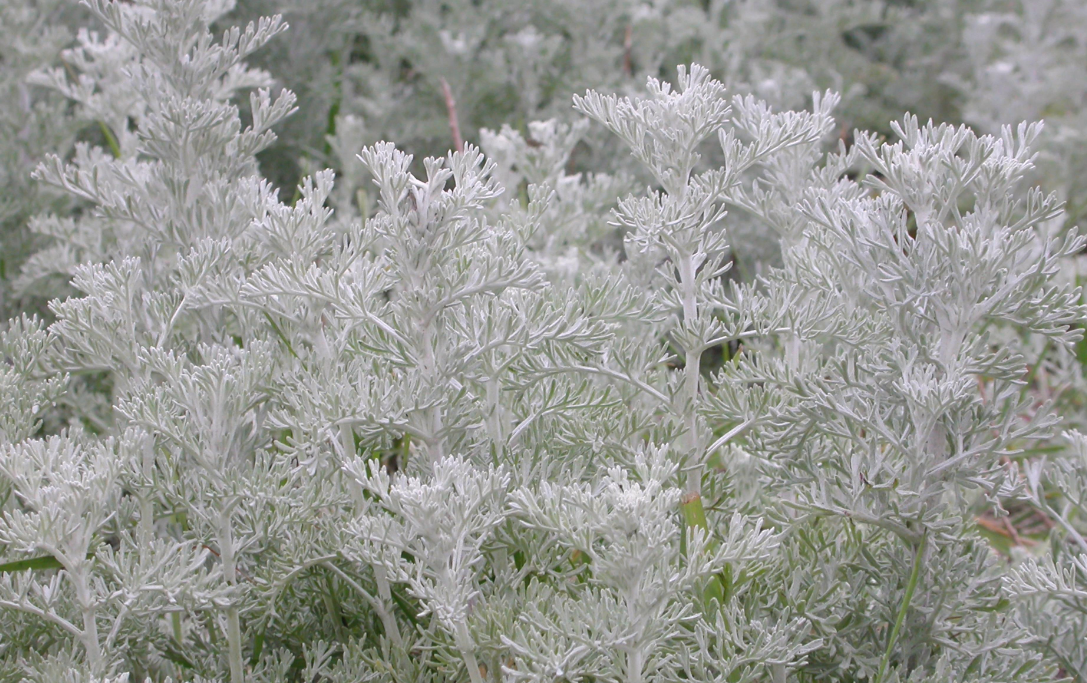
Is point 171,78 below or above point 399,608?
above

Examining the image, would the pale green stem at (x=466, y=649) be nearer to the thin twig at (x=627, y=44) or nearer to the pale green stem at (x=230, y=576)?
the pale green stem at (x=230, y=576)

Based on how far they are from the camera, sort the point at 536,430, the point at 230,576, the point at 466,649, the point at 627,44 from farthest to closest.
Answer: the point at 627,44 → the point at 536,430 → the point at 230,576 → the point at 466,649

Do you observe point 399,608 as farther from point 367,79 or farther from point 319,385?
point 367,79

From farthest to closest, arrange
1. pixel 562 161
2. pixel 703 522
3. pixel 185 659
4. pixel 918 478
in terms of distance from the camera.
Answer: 1. pixel 562 161
2. pixel 185 659
3. pixel 703 522
4. pixel 918 478

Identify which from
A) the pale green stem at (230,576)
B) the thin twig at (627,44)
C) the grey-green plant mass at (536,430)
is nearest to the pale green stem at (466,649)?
the grey-green plant mass at (536,430)

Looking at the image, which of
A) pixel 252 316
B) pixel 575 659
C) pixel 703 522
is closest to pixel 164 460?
pixel 252 316

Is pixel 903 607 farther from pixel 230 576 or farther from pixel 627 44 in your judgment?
pixel 627 44

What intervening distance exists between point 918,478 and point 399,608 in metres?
0.93

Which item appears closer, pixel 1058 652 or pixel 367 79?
pixel 1058 652

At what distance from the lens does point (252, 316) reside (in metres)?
1.95

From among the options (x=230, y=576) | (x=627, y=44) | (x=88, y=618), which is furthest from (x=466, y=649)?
(x=627, y=44)

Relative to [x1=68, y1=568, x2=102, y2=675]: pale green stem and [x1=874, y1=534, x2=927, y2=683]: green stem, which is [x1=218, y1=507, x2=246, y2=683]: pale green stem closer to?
[x1=68, y1=568, x2=102, y2=675]: pale green stem

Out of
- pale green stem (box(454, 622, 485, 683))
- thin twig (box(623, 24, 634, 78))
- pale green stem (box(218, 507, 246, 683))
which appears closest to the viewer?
pale green stem (box(454, 622, 485, 683))

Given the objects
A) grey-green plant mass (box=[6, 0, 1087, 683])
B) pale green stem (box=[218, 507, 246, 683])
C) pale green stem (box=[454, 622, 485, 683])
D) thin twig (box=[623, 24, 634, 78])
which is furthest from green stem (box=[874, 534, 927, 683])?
thin twig (box=[623, 24, 634, 78])
